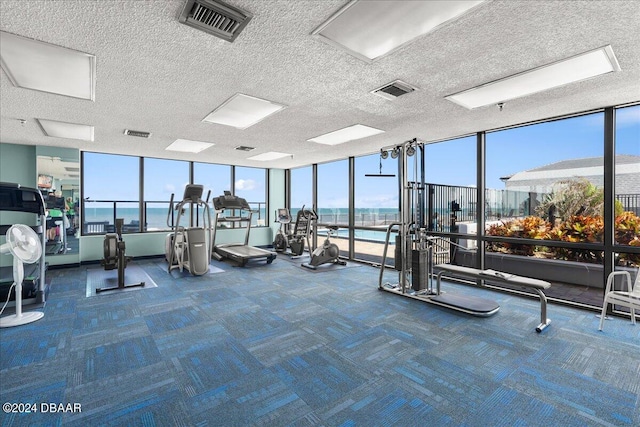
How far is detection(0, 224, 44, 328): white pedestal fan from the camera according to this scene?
3459 mm

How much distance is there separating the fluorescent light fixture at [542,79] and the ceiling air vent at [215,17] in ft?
8.17

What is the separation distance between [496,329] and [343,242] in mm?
11053

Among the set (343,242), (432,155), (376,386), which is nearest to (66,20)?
(376,386)

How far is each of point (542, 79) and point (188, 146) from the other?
6079 millimetres

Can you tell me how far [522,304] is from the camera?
4309mm

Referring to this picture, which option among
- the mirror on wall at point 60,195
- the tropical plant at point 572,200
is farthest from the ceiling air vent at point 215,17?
the mirror on wall at point 60,195

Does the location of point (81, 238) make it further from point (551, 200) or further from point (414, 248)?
point (551, 200)

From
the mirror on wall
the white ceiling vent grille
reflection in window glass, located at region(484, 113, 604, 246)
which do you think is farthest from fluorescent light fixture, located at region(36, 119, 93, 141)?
reflection in window glass, located at region(484, 113, 604, 246)

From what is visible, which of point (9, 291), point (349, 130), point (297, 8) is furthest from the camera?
point (349, 130)

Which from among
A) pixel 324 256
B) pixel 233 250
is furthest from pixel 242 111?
pixel 233 250

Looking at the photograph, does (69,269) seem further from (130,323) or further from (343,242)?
(343,242)

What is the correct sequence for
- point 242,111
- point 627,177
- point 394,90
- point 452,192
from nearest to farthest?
point 394,90, point 627,177, point 242,111, point 452,192

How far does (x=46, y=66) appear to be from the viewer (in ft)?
Result: 9.14

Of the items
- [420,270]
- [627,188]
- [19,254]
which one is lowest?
[420,270]
